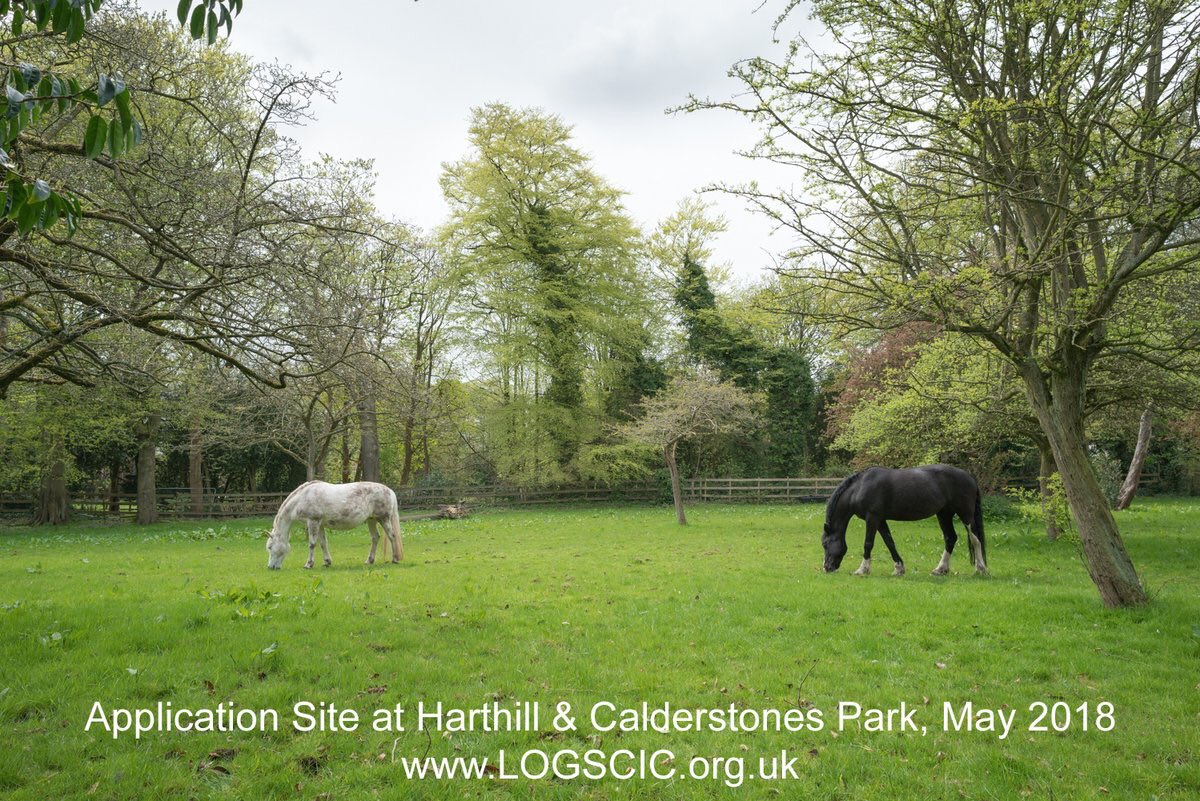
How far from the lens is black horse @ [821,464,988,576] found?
406 inches

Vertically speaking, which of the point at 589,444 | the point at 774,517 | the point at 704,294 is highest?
the point at 704,294

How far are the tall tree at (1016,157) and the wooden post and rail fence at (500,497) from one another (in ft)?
69.1

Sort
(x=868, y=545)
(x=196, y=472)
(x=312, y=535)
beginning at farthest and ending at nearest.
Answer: (x=196, y=472) < (x=312, y=535) < (x=868, y=545)

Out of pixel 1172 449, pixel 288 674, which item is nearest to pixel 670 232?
pixel 1172 449

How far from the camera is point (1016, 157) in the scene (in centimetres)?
700

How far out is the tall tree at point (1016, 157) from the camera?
6.25m

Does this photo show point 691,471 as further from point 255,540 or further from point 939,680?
point 939,680

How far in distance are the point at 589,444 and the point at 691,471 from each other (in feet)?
21.2

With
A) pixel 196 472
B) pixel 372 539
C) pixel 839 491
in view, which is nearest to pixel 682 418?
pixel 839 491

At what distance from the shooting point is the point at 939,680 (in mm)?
5426

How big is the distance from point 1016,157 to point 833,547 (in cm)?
642

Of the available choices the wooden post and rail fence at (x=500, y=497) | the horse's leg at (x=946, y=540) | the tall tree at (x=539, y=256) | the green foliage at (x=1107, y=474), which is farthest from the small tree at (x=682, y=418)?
the green foliage at (x=1107, y=474)

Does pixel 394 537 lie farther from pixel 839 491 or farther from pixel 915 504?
pixel 915 504

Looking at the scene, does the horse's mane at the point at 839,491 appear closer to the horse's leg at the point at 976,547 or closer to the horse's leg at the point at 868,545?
the horse's leg at the point at 868,545
